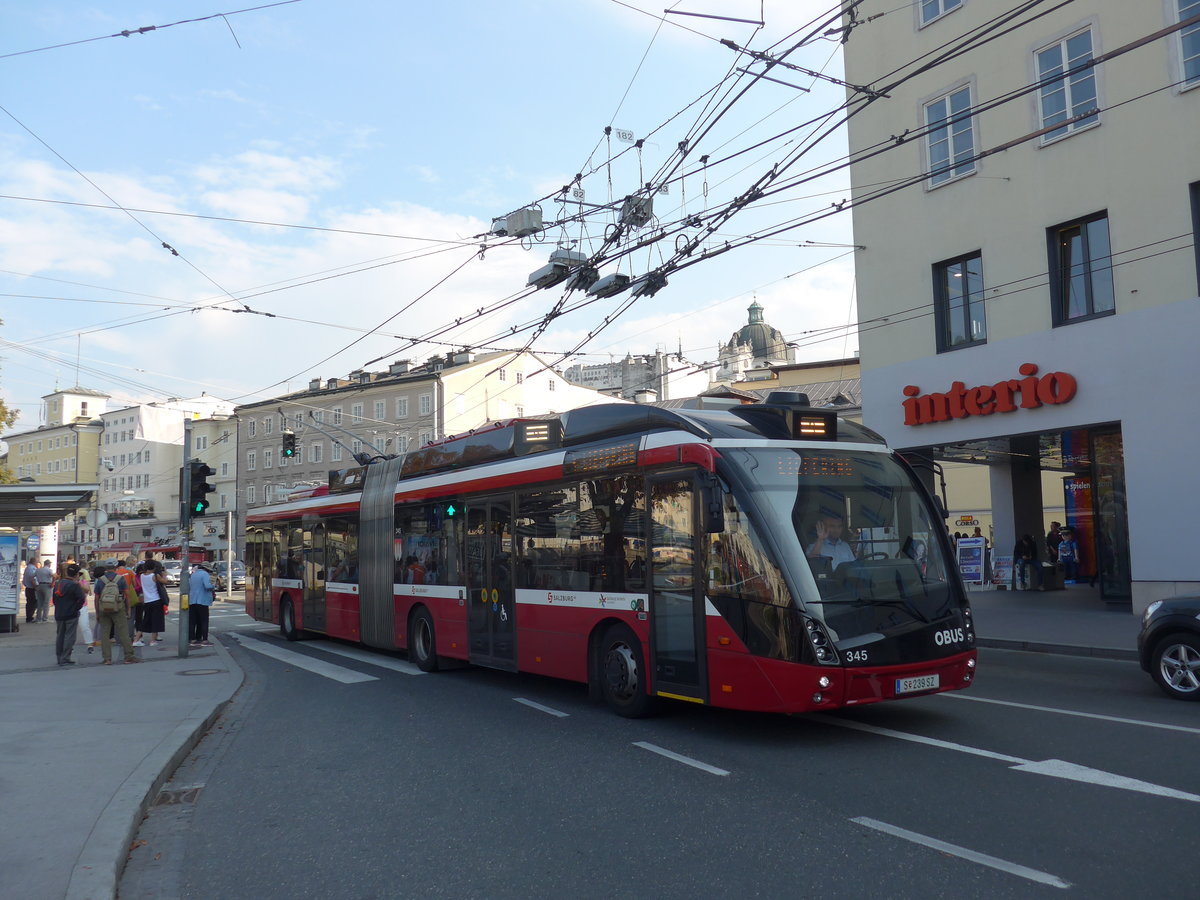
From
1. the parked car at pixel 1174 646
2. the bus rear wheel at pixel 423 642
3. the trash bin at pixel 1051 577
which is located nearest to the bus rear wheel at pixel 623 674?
the bus rear wheel at pixel 423 642

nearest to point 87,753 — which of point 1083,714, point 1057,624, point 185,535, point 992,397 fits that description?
point 1083,714

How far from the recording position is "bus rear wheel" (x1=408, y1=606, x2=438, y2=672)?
14.0m

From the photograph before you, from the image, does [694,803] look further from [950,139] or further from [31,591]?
[31,591]

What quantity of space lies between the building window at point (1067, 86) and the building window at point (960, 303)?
114 inches

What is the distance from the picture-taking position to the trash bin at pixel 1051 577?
83.0ft

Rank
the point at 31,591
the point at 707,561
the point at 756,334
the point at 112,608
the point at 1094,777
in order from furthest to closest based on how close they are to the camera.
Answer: the point at 756,334 → the point at 31,591 → the point at 112,608 → the point at 707,561 → the point at 1094,777

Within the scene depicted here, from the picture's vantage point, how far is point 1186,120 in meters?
17.0

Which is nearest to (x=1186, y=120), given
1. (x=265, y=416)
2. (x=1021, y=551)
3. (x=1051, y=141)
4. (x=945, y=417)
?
(x=1051, y=141)

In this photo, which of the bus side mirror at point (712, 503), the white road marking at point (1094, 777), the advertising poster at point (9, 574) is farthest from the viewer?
the advertising poster at point (9, 574)

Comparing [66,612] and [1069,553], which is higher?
[1069,553]

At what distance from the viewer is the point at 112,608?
15438mm

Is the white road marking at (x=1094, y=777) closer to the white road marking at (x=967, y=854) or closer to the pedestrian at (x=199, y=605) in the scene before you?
the white road marking at (x=967, y=854)

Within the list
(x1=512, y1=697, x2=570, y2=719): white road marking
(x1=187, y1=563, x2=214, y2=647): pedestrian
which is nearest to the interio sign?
(x1=512, y1=697, x2=570, y2=719): white road marking

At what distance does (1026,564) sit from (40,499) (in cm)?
2326
